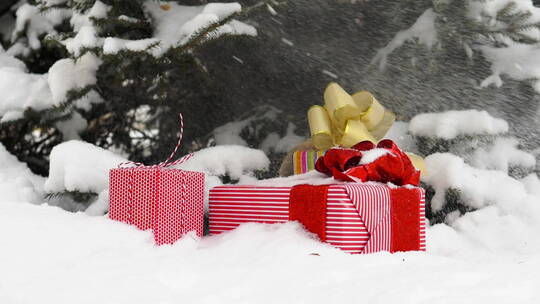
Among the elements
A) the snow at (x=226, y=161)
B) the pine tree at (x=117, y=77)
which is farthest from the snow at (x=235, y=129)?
A: the snow at (x=226, y=161)

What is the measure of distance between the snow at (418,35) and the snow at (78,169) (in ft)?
3.40

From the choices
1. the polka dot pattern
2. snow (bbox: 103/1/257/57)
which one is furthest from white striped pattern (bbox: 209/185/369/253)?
snow (bbox: 103/1/257/57)

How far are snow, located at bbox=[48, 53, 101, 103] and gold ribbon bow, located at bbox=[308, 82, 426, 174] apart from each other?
0.74m

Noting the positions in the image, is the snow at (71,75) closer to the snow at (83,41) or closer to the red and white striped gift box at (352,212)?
the snow at (83,41)

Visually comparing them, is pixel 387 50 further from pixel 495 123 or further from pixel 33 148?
pixel 33 148

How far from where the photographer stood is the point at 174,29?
1.81m

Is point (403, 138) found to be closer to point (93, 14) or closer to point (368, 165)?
point (368, 165)

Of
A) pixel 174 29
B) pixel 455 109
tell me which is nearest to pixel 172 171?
pixel 174 29

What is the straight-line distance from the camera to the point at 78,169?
5.38ft

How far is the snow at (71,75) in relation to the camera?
72.8 inches

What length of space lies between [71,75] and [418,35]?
1.18 m

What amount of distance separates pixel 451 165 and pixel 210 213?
0.80m

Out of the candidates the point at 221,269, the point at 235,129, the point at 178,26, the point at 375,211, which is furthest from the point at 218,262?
the point at 235,129

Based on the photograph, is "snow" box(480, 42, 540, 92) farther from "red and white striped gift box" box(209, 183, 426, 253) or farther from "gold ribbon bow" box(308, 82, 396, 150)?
"red and white striped gift box" box(209, 183, 426, 253)
